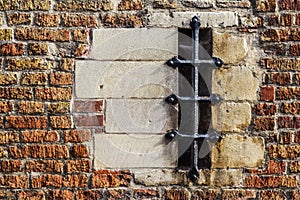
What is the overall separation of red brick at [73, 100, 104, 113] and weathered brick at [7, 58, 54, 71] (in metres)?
0.31

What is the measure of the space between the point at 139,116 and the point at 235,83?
0.67 metres

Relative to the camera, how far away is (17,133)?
3023 millimetres

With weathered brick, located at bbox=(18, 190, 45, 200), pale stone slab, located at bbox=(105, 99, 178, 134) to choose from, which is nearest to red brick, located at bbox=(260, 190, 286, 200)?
pale stone slab, located at bbox=(105, 99, 178, 134)

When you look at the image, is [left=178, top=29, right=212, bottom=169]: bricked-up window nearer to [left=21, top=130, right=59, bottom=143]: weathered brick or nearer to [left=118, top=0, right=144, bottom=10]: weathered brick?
[left=118, top=0, right=144, bottom=10]: weathered brick

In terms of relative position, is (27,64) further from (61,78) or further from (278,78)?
(278,78)

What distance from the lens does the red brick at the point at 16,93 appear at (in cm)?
302

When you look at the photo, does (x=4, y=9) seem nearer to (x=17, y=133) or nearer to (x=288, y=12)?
(x=17, y=133)

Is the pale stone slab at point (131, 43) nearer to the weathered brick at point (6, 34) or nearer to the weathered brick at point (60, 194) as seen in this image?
the weathered brick at point (6, 34)

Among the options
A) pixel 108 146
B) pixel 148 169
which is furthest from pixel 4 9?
pixel 148 169

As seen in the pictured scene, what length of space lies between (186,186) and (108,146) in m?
0.59

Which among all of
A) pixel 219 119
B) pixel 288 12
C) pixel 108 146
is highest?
pixel 288 12

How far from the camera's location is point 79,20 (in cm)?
303

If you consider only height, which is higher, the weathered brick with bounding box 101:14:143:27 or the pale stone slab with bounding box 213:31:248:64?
the weathered brick with bounding box 101:14:143:27

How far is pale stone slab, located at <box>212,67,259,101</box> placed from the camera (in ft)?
10.1
